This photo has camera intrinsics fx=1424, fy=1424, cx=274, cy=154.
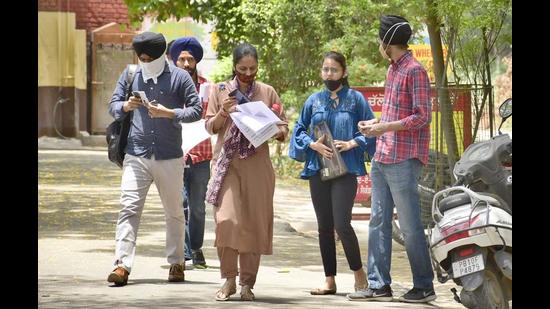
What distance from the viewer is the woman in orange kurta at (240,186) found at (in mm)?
10156

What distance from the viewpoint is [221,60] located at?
98.1 feet

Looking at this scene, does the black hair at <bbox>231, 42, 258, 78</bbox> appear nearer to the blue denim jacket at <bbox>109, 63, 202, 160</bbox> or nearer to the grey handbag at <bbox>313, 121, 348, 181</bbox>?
the blue denim jacket at <bbox>109, 63, 202, 160</bbox>

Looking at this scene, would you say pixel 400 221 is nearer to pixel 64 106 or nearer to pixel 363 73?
pixel 363 73

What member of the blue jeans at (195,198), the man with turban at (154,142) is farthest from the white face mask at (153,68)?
the blue jeans at (195,198)

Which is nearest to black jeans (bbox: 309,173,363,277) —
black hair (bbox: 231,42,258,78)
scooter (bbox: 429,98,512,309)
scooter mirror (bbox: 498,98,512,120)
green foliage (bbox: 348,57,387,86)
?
black hair (bbox: 231,42,258,78)

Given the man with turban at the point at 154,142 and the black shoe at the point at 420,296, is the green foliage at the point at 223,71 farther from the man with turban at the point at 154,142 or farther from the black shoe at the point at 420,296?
the black shoe at the point at 420,296

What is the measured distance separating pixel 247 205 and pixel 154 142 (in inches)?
39.9

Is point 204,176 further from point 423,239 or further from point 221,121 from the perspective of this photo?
point 423,239

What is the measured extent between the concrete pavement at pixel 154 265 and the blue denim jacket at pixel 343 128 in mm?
980

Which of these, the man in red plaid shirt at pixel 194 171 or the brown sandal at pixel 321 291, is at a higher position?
the man in red plaid shirt at pixel 194 171

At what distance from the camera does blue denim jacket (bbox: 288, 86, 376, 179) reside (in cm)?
1045

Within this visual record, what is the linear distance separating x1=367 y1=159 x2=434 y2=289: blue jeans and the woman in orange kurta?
758mm

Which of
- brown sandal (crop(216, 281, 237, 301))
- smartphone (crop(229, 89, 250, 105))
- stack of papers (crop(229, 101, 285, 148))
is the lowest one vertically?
brown sandal (crop(216, 281, 237, 301))
